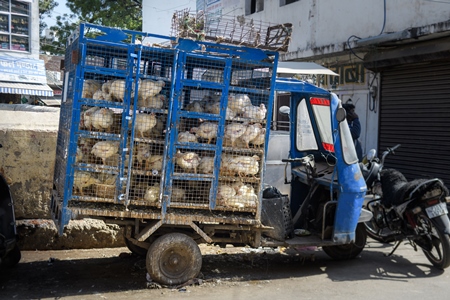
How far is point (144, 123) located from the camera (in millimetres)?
4727

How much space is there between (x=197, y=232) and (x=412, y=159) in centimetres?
644

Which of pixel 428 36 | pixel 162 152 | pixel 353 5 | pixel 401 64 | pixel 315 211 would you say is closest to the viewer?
pixel 162 152

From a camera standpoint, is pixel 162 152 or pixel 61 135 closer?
pixel 162 152

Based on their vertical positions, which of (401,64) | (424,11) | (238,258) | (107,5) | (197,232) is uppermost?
(107,5)

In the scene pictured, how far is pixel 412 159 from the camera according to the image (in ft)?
32.8

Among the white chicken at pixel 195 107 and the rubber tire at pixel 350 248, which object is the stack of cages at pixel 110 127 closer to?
the white chicken at pixel 195 107

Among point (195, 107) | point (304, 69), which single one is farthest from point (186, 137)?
point (304, 69)

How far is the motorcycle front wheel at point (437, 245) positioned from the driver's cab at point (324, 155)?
0.81 meters

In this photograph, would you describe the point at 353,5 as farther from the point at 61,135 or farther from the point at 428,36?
the point at 61,135

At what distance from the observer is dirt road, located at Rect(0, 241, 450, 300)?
487 cm

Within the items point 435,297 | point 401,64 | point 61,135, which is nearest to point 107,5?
point 401,64

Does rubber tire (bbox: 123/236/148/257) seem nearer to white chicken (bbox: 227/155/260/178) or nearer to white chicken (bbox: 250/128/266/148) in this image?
white chicken (bbox: 227/155/260/178)

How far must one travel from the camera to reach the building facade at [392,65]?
9.17m

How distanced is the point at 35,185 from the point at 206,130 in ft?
9.14
